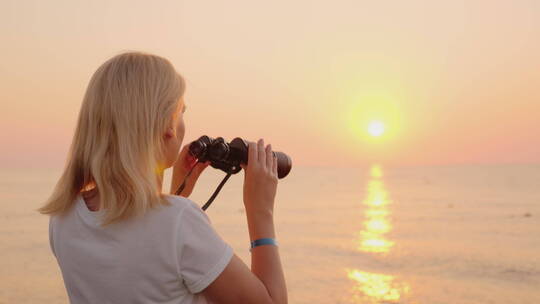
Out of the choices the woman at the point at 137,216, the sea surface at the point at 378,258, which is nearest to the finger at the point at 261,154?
the woman at the point at 137,216

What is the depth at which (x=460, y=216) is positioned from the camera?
24.9 m

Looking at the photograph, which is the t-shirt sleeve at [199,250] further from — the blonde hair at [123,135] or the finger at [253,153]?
the finger at [253,153]

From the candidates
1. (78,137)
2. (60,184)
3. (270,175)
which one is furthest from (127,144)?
(270,175)

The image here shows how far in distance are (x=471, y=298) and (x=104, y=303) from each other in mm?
9114

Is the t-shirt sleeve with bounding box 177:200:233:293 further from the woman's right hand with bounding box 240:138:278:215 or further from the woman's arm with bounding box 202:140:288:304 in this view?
the woman's right hand with bounding box 240:138:278:215

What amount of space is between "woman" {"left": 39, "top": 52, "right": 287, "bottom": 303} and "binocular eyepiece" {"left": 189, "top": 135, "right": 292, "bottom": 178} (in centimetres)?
36

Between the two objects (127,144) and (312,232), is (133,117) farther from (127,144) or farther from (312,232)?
(312,232)

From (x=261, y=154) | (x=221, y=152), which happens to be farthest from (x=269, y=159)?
(x=221, y=152)

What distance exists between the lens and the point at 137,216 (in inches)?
53.5

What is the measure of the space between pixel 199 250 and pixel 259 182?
1.19 ft

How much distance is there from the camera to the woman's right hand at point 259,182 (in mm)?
1633

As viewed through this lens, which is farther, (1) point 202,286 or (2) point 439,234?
(2) point 439,234

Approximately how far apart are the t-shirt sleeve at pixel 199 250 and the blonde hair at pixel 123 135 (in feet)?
0.27

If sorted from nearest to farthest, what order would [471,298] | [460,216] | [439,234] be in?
[471,298]
[439,234]
[460,216]
